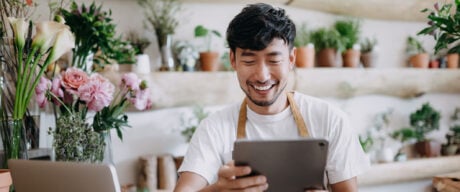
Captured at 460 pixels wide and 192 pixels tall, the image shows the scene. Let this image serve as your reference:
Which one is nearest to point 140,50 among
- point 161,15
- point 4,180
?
point 161,15

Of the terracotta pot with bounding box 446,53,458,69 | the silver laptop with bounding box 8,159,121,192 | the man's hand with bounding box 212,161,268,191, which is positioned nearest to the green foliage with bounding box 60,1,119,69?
the silver laptop with bounding box 8,159,121,192

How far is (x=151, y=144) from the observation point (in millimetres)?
2846

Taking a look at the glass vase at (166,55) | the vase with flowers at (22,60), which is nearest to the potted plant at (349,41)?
the glass vase at (166,55)

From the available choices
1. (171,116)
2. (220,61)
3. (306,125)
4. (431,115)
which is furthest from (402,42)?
(306,125)

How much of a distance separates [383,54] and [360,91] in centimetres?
55

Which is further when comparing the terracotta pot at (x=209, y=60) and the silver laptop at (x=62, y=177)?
the terracotta pot at (x=209, y=60)

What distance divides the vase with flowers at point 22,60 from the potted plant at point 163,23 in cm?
118

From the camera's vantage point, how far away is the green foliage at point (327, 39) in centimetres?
326

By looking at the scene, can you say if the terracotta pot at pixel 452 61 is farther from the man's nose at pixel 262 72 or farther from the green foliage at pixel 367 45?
the man's nose at pixel 262 72

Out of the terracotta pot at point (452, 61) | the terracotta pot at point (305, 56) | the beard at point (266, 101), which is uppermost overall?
the terracotta pot at point (305, 56)

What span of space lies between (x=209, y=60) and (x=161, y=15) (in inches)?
17.0

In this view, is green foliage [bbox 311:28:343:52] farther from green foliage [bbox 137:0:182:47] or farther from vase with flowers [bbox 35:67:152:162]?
vase with flowers [bbox 35:67:152:162]

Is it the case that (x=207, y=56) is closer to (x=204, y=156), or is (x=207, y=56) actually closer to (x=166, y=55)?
(x=166, y=55)

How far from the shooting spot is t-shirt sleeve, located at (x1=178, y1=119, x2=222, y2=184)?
1499mm
